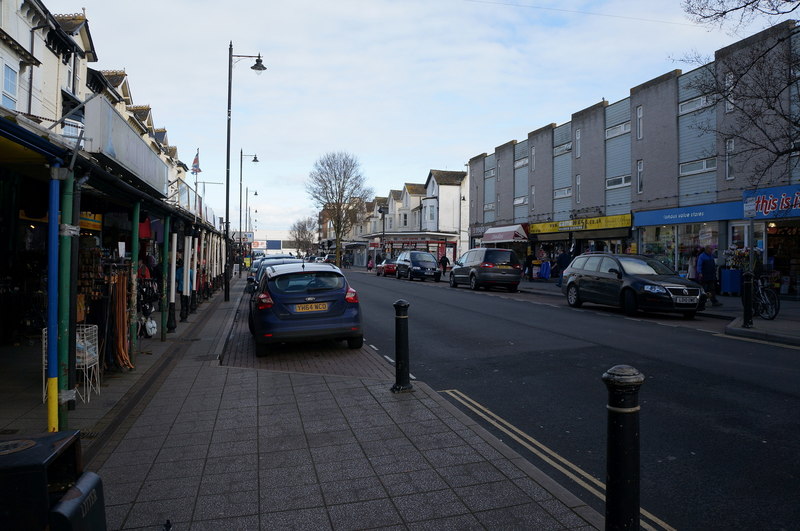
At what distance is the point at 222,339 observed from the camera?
10.7m

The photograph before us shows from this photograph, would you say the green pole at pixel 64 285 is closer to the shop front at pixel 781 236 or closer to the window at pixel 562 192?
the shop front at pixel 781 236

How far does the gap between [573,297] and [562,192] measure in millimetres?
17641

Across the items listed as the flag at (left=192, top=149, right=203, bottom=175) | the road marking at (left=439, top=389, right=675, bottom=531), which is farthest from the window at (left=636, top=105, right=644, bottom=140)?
the road marking at (left=439, top=389, right=675, bottom=531)

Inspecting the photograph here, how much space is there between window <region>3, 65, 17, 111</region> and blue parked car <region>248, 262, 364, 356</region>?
33.4 feet

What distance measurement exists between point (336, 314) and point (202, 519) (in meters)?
5.80

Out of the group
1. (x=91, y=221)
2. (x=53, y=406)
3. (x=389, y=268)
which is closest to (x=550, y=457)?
(x=53, y=406)

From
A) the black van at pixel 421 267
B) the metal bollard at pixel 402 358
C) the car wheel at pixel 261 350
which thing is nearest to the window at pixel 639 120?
the black van at pixel 421 267

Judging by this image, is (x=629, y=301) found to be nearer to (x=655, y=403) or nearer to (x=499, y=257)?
(x=655, y=403)

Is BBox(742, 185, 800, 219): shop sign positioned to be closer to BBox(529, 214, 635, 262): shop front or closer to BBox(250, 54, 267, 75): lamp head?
BBox(529, 214, 635, 262): shop front

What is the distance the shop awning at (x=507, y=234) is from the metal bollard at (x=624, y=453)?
110 ft

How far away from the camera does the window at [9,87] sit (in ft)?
46.9

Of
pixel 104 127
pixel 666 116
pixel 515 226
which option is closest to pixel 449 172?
pixel 515 226

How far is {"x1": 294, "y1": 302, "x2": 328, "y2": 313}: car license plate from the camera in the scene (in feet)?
29.5

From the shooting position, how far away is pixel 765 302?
13.0 metres
